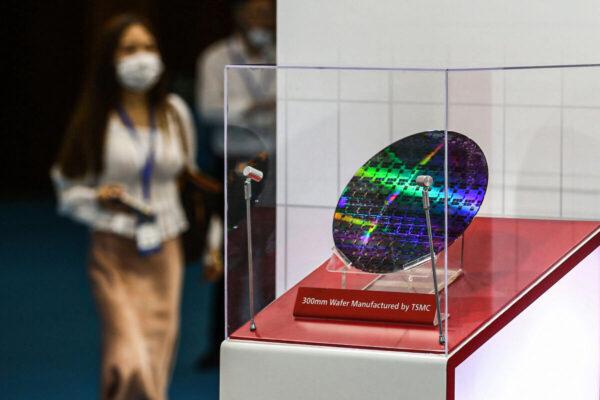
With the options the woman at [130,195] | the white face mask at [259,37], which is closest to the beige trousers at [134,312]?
the woman at [130,195]

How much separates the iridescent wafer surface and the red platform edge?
5.4 inches

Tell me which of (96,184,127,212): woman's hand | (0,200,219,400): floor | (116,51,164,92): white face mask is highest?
(116,51,164,92): white face mask

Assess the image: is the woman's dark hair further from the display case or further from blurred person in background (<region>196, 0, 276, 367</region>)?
the display case

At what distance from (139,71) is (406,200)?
2488mm

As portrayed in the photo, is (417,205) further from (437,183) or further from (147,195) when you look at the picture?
(147,195)

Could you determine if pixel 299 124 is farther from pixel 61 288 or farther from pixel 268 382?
pixel 61 288

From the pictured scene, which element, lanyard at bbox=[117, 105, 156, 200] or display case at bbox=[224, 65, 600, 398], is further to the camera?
lanyard at bbox=[117, 105, 156, 200]

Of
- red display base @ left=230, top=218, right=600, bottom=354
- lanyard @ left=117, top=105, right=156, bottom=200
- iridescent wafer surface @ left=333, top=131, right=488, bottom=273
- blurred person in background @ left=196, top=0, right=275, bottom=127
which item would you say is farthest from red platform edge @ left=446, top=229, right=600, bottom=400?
lanyard @ left=117, top=105, right=156, bottom=200

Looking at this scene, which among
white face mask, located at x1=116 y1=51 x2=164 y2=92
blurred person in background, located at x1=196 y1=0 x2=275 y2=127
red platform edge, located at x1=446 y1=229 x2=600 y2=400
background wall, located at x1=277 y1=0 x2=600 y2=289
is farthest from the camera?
white face mask, located at x1=116 y1=51 x2=164 y2=92

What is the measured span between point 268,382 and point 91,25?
2.58m

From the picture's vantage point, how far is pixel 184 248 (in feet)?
13.7

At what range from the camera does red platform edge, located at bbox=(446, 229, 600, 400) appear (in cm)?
170

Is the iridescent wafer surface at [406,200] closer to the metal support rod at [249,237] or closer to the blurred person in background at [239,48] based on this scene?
the metal support rod at [249,237]

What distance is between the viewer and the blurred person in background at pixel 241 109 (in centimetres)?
190
